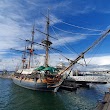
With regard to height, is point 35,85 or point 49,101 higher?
point 35,85

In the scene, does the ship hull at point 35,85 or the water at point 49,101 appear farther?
the ship hull at point 35,85

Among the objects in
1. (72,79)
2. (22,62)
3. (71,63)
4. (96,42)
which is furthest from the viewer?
(22,62)

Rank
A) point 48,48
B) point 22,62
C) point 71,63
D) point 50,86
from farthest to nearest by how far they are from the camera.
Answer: point 22,62, point 48,48, point 50,86, point 71,63

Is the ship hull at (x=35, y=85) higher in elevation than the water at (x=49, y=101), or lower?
higher

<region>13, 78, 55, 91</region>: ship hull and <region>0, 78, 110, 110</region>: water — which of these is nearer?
<region>0, 78, 110, 110</region>: water

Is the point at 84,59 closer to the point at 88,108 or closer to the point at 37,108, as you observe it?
the point at 88,108

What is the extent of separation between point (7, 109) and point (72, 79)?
133ft

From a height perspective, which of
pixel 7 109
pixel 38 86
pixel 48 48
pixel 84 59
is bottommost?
pixel 7 109

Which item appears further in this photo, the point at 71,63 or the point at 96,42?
the point at 71,63

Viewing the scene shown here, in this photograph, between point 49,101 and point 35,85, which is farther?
point 35,85

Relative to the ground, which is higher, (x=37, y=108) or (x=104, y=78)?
(x=104, y=78)

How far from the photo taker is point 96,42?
96.2 ft

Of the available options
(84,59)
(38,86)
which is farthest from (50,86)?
(84,59)

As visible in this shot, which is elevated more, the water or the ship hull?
the ship hull
